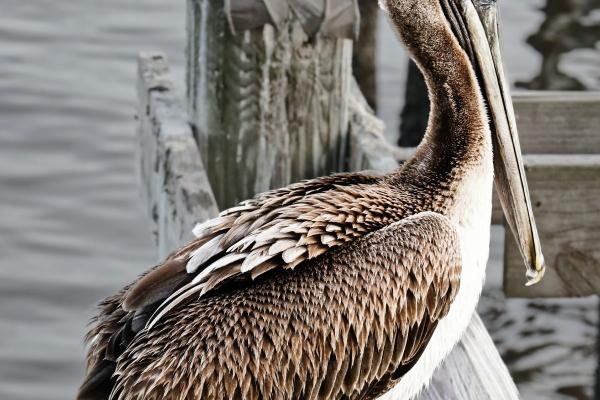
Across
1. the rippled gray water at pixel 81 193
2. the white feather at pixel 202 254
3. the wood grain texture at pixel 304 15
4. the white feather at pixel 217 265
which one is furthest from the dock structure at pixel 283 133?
the rippled gray water at pixel 81 193

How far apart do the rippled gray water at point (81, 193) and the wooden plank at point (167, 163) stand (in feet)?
7.63

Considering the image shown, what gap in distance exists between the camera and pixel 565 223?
16.9ft

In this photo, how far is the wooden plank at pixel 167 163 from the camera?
4773mm

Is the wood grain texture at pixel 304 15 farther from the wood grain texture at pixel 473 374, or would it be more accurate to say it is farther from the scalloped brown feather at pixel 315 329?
Result: the wood grain texture at pixel 473 374

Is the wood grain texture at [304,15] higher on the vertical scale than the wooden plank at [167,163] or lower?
higher

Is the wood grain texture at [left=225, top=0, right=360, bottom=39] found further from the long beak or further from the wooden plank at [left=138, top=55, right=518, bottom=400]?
the long beak

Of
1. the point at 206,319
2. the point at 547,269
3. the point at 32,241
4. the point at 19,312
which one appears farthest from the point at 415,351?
the point at 32,241

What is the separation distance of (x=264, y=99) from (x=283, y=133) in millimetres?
184

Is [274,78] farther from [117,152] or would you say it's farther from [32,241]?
[117,152]

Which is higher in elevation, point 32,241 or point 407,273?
point 407,273

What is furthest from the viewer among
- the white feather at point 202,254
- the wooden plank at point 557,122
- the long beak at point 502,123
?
the wooden plank at point 557,122

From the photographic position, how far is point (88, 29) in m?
11.4

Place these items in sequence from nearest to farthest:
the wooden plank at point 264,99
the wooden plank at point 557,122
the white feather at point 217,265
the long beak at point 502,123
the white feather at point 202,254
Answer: the white feather at point 217,265, the white feather at point 202,254, the long beak at point 502,123, the wooden plank at point 264,99, the wooden plank at point 557,122

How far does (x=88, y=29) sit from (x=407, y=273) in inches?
316
